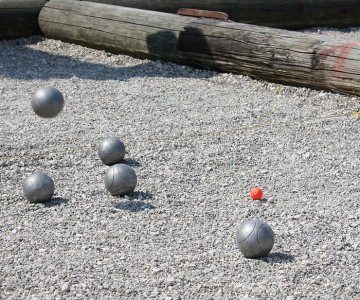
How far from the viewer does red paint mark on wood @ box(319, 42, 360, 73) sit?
888 centimetres

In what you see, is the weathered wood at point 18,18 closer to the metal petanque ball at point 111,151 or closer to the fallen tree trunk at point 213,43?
the fallen tree trunk at point 213,43

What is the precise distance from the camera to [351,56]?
8828 millimetres

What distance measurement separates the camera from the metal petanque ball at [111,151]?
21.7 ft

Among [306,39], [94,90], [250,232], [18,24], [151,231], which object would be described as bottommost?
[18,24]

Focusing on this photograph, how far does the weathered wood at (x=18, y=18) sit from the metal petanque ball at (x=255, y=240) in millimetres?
8105

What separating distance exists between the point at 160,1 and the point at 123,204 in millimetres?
7481

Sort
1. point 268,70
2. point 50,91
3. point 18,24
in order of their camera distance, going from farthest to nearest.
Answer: point 18,24
point 268,70
point 50,91

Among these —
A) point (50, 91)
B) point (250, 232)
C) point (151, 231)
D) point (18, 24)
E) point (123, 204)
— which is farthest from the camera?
point (18, 24)

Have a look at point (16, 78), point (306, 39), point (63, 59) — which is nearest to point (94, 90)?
point (16, 78)

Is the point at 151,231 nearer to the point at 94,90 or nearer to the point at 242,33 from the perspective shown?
the point at 94,90

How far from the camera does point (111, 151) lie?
6625mm

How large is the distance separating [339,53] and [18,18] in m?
5.43

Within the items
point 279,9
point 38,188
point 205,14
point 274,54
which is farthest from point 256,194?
point 279,9

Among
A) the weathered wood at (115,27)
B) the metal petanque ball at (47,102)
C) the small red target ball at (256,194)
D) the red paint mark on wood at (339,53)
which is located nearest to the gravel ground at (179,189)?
the small red target ball at (256,194)
